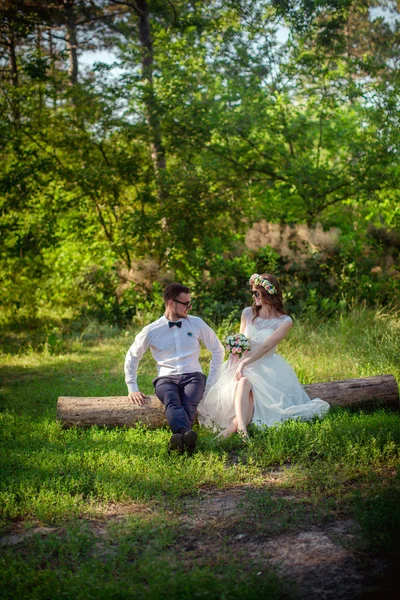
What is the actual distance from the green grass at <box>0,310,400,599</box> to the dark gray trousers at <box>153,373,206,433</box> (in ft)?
0.87

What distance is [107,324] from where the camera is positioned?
1217cm

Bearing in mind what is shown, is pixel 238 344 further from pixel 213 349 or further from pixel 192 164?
pixel 192 164

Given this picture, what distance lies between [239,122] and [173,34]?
3350mm

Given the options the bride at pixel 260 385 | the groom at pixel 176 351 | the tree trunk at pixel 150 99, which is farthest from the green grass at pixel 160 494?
the tree trunk at pixel 150 99

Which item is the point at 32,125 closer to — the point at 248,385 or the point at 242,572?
the point at 248,385

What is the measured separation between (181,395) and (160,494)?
1.61m

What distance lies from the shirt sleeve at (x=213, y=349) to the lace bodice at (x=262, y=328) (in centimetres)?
40

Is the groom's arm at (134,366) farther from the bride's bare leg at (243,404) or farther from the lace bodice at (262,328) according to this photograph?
the lace bodice at (262,328)

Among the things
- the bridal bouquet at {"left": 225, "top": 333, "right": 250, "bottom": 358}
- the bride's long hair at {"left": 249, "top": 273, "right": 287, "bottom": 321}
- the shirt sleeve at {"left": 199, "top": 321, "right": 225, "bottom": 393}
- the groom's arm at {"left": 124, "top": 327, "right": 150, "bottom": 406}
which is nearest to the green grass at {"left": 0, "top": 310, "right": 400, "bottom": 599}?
the groom's arm at {"left": 124, "top": 327, "right": 150, "bottom": 406}

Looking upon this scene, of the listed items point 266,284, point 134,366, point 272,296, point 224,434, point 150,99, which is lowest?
point 224,434

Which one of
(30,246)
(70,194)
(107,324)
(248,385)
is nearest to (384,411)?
(248,385)

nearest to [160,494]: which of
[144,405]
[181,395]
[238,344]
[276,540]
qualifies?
[276,540]

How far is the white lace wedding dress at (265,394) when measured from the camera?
234 inches

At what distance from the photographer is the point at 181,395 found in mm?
5965
